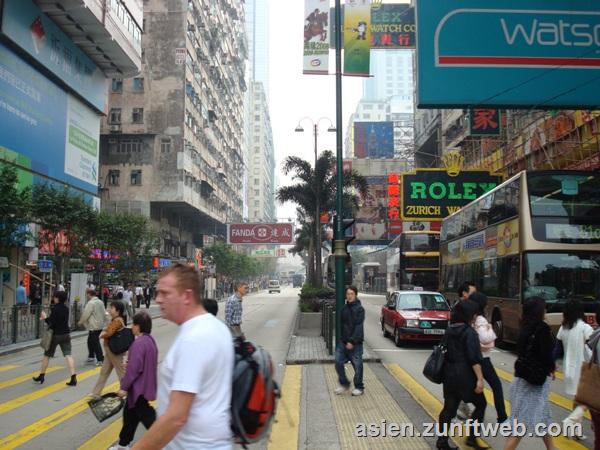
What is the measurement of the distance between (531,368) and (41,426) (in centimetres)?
581

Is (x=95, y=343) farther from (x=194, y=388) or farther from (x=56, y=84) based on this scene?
(x=56, y=84)

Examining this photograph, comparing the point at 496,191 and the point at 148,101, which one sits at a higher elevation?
the point at 148,101

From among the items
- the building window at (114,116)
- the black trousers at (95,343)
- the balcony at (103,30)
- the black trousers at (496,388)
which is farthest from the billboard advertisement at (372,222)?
the black trousers at (496,388)

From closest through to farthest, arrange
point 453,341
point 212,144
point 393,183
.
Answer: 1. point 453,341
2. point 393,183
3. point 212,144

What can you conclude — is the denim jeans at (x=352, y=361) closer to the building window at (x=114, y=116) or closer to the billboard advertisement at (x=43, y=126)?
the billboard advertisement at (x=43, y=126)

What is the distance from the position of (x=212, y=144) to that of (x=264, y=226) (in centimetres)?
2164

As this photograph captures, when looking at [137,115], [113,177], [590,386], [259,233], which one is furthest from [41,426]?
[137,115]

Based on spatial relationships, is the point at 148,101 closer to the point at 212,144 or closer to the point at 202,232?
the point at 212,144

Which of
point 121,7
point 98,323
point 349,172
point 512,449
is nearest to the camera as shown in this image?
point 512,449

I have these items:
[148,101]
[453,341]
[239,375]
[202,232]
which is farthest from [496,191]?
[202,232]

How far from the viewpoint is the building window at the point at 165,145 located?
49.2 metres

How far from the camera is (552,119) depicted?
24391 mm

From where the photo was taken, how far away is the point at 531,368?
5227 mm

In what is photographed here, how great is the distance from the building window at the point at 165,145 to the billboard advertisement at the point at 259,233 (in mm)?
9514
